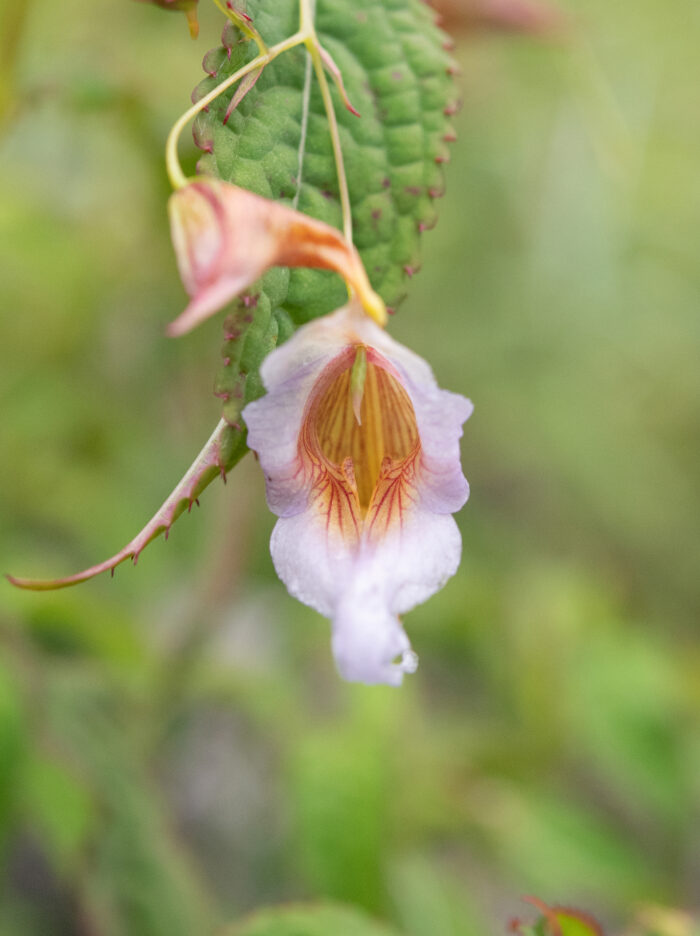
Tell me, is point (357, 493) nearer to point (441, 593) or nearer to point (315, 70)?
point (315, 70)

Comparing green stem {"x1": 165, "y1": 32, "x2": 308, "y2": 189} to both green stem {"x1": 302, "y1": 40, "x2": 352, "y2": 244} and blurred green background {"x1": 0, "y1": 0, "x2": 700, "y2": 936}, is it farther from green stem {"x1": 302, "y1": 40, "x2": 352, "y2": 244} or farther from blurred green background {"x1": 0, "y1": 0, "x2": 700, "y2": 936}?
blurred green background {"x1": 0, "y1": 0, "x2": 700, "y2": 936}

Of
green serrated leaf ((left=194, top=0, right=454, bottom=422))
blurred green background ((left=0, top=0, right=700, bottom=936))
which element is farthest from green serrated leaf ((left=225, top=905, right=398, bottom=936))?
green serrated leaf ((left=194, top=0, right=454, bottom=422))

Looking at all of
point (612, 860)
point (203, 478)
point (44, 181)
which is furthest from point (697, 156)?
point (203, 478)

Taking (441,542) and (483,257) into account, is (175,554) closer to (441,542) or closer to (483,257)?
(483,257)

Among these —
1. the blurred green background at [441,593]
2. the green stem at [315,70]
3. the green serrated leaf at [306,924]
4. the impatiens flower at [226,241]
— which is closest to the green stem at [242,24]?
the green stem at [315,70]

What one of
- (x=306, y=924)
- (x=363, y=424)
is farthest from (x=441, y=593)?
(x=363, y=424)
